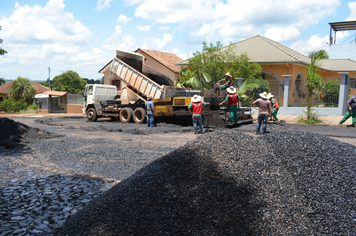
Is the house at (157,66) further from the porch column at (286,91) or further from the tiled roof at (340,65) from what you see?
the tiled roof at (340,65)

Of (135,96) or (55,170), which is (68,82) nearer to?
(135,96)

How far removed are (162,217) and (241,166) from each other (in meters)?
1.35

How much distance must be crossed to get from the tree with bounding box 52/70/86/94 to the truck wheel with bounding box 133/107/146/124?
35.6 m

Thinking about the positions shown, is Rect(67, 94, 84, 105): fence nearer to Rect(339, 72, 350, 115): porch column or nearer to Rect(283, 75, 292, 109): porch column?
Rect(283, 75, 292, 109): porch column

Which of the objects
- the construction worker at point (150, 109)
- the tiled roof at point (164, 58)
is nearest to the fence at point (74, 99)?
the tiled roof at point (164, 58)

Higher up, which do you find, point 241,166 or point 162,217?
point 241,166

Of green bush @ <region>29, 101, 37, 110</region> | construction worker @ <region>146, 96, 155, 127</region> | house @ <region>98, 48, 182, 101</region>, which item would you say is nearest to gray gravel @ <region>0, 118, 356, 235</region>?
construction worker @ <region>146, 96, 155, 127</region>

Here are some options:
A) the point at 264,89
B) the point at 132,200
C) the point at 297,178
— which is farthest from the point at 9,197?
the point at 264,89

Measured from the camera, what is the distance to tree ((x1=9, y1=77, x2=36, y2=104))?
34.0 meters

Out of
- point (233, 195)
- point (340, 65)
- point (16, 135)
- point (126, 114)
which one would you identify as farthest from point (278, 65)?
point (233, 195)

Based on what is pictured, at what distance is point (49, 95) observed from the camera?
90.4ft

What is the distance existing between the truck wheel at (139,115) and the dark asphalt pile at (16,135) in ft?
17.3

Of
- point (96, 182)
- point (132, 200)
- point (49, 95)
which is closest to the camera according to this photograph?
point (132, 200)

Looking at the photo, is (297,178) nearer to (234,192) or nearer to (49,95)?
(234,192)
